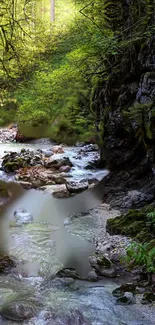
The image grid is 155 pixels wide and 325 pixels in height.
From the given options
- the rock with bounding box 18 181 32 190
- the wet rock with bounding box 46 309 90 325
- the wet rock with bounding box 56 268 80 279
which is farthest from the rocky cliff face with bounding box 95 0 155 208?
the wet rock with bounding box 46 309 90 325

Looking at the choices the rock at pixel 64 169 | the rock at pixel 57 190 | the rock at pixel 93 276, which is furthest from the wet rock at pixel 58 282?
the rock at pixel 64 169

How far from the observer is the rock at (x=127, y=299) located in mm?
3916

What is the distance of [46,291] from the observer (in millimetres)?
4301

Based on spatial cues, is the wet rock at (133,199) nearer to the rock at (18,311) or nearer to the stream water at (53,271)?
the stream water at (53,271)

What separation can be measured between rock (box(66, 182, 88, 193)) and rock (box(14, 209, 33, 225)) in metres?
1.73

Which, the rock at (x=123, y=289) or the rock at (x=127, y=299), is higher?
the rock at (x=127, y=299)

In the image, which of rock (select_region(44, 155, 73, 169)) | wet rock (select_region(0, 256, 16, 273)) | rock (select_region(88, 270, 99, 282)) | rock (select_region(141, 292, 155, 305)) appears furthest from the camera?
rock (select_region(44, 155, 73, 169))

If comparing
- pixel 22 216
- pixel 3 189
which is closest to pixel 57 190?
pixel 3 189

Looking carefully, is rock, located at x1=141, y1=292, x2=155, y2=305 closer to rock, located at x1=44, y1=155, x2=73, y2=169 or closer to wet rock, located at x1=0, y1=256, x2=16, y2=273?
wet rock, located at x1=0, y1=256, x2=16, y2=273

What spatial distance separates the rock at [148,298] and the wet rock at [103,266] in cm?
79

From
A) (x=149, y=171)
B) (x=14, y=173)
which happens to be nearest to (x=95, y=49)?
(x=149, y=171)

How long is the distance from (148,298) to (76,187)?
18.2ft

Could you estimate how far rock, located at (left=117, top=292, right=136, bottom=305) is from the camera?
3.92 metres

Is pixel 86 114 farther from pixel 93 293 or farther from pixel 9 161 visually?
pixel 93 293
